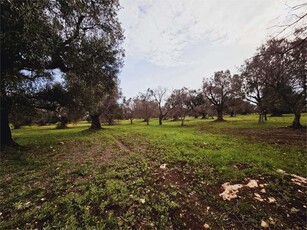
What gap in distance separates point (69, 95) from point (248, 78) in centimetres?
2566

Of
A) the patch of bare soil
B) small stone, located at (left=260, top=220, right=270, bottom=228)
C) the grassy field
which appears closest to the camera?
small stone, located at (left=260, top=220, right=270, bottom=228)

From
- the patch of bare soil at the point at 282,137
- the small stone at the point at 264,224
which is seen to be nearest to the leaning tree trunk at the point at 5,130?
the small stone at the point at 264,224

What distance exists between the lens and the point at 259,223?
308 cm

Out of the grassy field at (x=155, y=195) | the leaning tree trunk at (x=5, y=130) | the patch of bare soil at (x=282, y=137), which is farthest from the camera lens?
the patch of bare soil at (x=282, y=137)

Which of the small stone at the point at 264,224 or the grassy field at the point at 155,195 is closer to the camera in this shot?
the small stone at the point at 264,224

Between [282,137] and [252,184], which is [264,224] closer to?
[252,184]

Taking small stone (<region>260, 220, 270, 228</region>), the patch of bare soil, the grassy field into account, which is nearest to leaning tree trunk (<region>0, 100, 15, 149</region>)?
the grassy field

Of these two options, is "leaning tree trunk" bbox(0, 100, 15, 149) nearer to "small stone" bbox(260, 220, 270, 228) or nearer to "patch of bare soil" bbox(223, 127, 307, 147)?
"small stone" bbox(260, 220, 270, 228)

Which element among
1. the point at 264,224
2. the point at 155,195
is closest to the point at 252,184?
the point at 264,224

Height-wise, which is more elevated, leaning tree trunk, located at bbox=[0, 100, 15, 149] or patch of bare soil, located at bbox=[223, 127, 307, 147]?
leaning tree trunk, located at bbox=[0, 100, 15, 149]

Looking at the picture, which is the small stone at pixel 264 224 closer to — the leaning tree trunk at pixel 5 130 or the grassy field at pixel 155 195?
the grassy field at pixel 155 195

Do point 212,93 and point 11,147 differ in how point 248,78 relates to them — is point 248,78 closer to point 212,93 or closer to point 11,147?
point 212,93

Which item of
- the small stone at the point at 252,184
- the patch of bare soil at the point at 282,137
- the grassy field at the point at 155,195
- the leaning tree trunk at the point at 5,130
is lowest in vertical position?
the grassy field at the point at 155,195

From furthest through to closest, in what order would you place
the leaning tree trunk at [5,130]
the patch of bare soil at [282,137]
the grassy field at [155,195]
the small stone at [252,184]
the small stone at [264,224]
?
the patch of bare soil at [282,137], the leaning tree trunk at [5,130], the small stone at [252,184], the grassy field at [155,195], the small stone at [264,224]
